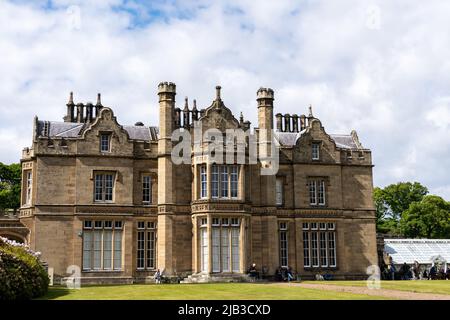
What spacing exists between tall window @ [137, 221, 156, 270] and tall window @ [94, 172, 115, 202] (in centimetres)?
267

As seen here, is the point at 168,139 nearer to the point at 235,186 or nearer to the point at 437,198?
the point at 235,186

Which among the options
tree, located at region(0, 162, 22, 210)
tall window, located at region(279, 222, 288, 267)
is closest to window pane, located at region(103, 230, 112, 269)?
tall window, located at region(279, 222, 288, 267)

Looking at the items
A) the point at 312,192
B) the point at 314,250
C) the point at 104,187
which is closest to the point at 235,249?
the point at 314,250

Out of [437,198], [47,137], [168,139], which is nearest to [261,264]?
[168,139]

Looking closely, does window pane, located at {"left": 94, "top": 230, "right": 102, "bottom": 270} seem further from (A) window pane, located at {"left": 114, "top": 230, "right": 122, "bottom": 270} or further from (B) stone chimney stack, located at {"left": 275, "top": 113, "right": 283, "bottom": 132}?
(B) stone chimney stack, located at {"left": 275, "top": 113, "right": 283, "bottom": 132}

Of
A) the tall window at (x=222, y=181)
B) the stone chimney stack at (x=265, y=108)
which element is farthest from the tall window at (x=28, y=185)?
the stone chimney stack at (x=265, y=108)

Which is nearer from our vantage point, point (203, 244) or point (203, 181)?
point (203, 244)

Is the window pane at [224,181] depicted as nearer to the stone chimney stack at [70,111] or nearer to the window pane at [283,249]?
the window pane at [283,249]

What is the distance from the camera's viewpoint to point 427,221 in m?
69.0

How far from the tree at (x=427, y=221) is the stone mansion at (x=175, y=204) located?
2957cm

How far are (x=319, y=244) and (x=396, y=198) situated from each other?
4087cm

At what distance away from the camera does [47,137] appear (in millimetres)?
37219

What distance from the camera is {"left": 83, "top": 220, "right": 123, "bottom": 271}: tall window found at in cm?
3694

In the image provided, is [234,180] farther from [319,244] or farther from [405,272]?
[405,272]
